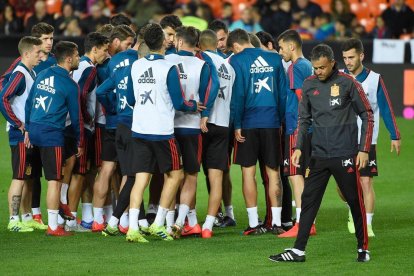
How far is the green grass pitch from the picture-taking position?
10094 mm

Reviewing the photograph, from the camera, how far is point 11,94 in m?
12.6

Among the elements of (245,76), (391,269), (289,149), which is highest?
(245,76)

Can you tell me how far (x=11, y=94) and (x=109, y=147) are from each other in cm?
Result: 117

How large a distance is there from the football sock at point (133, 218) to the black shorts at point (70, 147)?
4.00ft

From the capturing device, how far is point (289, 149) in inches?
481

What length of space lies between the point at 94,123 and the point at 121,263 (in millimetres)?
2745

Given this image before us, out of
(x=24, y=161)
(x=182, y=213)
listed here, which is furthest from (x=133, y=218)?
(x=24, y=161)

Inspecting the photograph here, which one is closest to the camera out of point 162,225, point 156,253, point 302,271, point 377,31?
point 302,271

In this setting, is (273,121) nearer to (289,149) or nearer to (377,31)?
(289,149)

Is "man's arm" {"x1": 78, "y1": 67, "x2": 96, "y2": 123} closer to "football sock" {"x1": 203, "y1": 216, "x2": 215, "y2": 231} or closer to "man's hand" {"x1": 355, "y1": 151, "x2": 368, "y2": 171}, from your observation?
"football sock" {"x1": 203, "y1": 216, "x2": 215, "y2": 231}

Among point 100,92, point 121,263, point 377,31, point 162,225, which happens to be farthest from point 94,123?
point 377,31

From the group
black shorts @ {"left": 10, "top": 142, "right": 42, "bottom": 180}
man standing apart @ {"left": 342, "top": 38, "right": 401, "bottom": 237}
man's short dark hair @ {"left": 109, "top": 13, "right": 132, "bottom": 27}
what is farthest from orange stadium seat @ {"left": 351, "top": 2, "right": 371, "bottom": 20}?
black shorts @ {"left": 10, "top": 142, "right": 42, "bottom": 180}

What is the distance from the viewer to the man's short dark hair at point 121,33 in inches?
504

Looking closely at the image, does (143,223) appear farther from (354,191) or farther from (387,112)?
(354,191)
